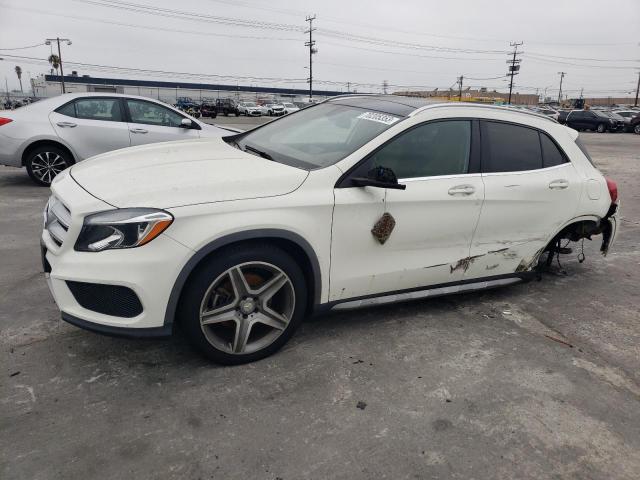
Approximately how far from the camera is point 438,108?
11.4 feet

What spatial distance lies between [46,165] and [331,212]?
6404mm

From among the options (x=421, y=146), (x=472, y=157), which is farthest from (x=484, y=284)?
(x=421, y=146)

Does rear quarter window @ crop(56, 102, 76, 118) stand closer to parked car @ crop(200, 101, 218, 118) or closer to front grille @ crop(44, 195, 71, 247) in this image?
front grille @ crop(44, 195, 71, 247)

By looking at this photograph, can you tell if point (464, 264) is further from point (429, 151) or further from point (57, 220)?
point (57, 220)

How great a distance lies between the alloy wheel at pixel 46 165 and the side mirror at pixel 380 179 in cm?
627

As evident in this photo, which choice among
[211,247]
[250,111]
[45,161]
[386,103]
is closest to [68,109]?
[45,161]

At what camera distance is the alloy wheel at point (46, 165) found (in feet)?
24.5

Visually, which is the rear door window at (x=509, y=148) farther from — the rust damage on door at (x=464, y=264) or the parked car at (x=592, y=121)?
the parked car at (x=592, y=121)

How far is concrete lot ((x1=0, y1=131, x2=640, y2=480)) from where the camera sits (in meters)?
2.19

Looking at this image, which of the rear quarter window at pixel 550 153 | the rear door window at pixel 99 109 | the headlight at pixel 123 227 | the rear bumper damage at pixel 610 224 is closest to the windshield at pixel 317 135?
the headlight at pixel 123 227

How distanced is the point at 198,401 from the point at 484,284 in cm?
235

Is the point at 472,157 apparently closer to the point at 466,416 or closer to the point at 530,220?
the point at 530,220

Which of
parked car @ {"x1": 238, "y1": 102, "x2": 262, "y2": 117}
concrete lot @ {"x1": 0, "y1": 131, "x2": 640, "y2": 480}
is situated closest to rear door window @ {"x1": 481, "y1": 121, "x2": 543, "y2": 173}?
concrete lot @ {"x1": 0, "y1": 131, "x2": 640, "y2": 480}

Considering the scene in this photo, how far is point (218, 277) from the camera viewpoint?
8.68ft
